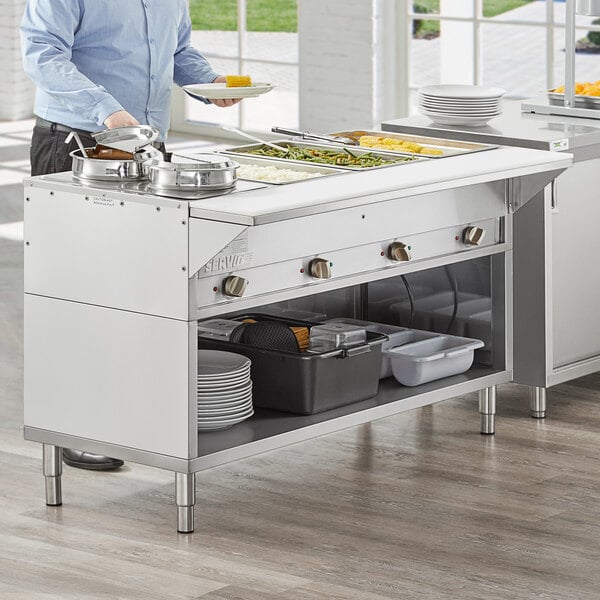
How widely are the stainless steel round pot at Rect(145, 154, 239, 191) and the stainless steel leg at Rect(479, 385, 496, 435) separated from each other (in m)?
1.33

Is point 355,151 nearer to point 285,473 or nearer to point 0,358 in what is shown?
point 285,473

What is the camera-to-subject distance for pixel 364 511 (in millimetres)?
4203

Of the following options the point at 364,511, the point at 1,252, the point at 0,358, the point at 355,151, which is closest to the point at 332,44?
the point at 1,252

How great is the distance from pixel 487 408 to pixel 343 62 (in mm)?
4491

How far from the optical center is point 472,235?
457 cm

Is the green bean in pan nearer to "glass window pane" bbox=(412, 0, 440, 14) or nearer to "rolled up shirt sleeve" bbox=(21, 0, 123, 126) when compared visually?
"rolled up shirt sleeve" bbox=(21, 0, 123, 126)

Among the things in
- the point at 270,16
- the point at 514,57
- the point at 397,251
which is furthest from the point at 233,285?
the point at 270,16

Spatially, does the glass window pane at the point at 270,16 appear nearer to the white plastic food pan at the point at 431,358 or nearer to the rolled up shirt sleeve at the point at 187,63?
the rolled up shirt sleeve at the point at 187,63

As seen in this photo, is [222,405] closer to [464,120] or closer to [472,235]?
[472,235]

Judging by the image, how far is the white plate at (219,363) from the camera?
13.5ft

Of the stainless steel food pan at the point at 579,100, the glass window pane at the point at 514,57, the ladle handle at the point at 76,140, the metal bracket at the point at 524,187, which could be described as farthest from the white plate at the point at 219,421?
the glass window pane at the point at 514,57

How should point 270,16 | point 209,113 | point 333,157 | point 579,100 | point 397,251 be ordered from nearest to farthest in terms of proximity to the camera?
1. point 397,251
2. point 333,157
3. point 579,100
4. point 270,16
5. point 209,113

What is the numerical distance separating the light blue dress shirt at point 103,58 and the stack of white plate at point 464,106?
87cm

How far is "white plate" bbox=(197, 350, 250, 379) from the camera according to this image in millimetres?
4113
